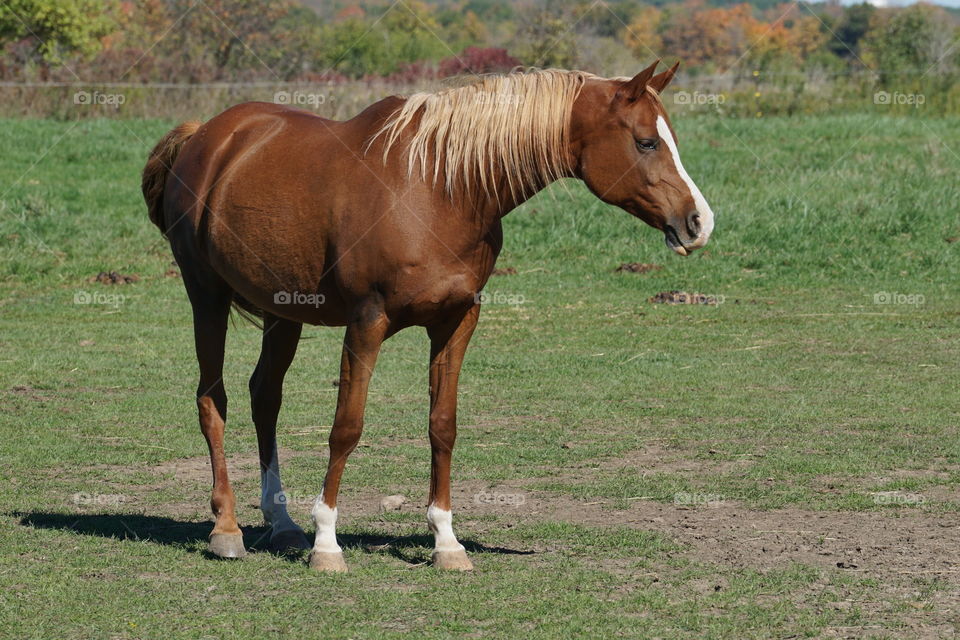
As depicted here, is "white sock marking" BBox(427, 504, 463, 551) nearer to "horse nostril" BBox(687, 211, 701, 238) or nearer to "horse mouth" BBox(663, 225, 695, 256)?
"horse mouth" BBox(663, 225, 695, 256)

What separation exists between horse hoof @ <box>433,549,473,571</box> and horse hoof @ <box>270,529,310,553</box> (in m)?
0.77

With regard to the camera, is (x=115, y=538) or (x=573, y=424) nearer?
(x=115, y=538)

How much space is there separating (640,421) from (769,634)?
13.1ft

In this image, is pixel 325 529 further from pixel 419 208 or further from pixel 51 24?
pixel 51 24

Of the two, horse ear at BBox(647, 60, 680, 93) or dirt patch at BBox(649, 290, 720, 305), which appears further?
dirt patch at BBox(649, 290, 720, 305)

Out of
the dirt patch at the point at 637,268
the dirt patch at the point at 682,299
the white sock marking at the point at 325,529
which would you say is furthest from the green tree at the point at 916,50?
the white sock marking at the point at 325,529

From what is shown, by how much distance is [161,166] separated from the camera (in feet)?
22.0

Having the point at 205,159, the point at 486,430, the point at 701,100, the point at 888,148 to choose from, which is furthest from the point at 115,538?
the point at 701,100

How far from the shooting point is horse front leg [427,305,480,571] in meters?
5.44

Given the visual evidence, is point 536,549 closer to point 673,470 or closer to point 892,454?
point 673,470

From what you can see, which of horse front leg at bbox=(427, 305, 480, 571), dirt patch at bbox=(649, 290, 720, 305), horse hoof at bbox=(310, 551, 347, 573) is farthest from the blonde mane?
dirt patch at bbox=(649, 290, 720, 305)

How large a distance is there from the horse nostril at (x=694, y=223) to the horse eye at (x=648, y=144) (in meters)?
0.32

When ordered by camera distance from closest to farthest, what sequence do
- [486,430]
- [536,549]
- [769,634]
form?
[769,634] < [536,549] < [486,430]

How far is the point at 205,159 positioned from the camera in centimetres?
629
